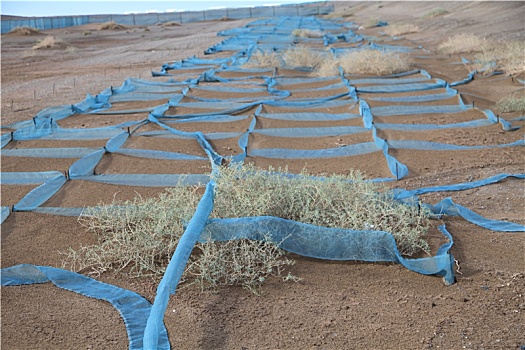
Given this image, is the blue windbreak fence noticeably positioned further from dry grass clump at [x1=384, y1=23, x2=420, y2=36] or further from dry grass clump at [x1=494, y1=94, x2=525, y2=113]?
dry grass clump at [x1=384, y1=23, x2=420, y2=36]

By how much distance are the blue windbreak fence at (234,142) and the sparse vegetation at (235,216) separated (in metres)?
0.16

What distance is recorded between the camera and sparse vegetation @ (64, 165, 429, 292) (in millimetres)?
3660

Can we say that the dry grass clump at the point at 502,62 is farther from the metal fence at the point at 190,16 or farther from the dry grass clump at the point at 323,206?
the metal fence at the point at 190,16

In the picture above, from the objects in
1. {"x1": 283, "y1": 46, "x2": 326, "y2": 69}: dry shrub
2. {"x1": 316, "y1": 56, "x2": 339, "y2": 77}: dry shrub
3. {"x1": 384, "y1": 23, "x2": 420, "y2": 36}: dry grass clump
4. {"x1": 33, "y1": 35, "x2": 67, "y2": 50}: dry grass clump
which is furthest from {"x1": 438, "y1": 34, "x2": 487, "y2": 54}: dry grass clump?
{"x1": 33, "y1": 35, "x2": 67, "y2": 50}: dry grass clump

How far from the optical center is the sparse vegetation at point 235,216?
12.0 ft

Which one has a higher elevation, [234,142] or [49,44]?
[49,44]

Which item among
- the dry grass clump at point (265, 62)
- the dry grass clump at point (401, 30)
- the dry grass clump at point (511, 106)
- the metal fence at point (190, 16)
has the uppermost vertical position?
the metal fence at point (190, 16)

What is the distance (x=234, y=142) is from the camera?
706 cm

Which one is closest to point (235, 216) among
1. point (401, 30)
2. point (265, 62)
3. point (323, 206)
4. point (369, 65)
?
point (323, 206)

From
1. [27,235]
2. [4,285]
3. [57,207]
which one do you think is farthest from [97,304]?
[57,207]

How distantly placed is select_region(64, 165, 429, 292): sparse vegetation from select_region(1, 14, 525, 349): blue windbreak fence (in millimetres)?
156

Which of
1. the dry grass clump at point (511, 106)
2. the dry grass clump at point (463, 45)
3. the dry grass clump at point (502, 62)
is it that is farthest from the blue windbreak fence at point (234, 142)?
the dry grass clump at point (463, 45)

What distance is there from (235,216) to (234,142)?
309cm

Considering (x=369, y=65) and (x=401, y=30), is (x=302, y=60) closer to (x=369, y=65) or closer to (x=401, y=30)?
(x=369, y=65)
